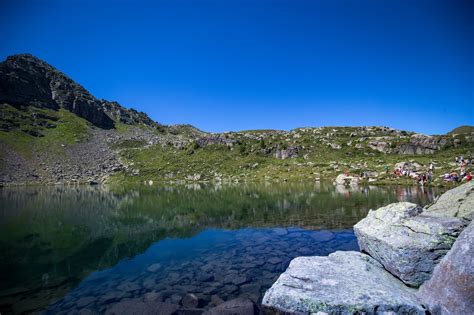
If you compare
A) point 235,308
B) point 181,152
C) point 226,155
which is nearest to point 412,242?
point 235,308

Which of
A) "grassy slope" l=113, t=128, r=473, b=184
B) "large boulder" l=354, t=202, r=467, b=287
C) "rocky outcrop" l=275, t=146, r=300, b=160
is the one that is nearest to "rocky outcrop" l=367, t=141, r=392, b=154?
"grassy slope" l=113, t=128, r=473, b=184

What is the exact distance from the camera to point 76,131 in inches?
5669

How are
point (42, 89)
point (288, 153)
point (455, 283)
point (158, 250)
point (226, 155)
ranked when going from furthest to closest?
point (42, 89) → point (226, 155) → point (288, 153) → point (158, 250) → point (455, 283)

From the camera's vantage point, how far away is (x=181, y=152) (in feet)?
385

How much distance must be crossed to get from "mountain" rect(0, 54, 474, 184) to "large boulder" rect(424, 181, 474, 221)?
4618 cm

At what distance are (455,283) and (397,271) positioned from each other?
2.65m

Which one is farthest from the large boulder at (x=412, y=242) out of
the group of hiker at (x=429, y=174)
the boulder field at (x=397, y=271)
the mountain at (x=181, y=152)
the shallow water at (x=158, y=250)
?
the mountain at (x=181, y=152)

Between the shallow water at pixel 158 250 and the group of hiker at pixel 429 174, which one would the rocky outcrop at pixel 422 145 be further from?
the shallow water at pixel 158 250

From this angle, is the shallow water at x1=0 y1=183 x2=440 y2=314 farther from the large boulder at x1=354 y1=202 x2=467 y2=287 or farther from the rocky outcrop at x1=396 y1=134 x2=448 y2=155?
the rocky outcrop at x1=396 y1=134 x2=448 y2=155

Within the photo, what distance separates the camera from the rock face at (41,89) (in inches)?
5802

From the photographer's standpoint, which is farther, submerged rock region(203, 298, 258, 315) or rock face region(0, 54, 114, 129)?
rock face region(0, 54, 114, 129)

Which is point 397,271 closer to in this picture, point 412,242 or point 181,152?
point 412,242

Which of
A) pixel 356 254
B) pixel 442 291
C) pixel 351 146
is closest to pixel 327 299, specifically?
pixel 442 291

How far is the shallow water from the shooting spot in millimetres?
12016
